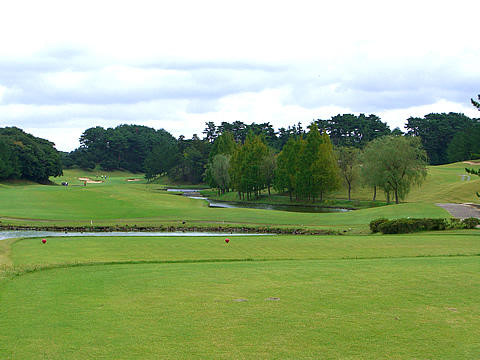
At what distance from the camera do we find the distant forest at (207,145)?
109 meters

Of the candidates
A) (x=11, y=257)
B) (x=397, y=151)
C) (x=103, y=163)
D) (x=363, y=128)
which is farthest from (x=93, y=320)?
(x=103, y=163)

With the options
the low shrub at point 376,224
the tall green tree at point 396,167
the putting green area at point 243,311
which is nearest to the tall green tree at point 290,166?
the tall green tree at point 396,167

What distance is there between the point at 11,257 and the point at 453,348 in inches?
804

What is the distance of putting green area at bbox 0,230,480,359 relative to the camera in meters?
7.27

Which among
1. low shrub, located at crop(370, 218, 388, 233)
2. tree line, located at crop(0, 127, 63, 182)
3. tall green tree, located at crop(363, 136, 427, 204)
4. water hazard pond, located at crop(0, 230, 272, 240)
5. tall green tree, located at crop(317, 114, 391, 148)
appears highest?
tall green tree, located at crop(317, 114, 391, 148)

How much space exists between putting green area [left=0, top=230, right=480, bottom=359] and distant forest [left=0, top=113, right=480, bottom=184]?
73748mm

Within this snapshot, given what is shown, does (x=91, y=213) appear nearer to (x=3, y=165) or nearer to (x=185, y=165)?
(x=3, y=165)

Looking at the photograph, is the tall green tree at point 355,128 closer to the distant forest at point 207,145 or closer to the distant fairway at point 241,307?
the distant forest at point 207,145

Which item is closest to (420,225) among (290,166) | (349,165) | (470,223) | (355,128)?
(470,223)

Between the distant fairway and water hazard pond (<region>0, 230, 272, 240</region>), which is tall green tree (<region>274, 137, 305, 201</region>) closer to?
water hazard pond (<region>0, 230, 272, 240</region>)

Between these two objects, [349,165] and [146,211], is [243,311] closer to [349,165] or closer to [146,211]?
[146,211]

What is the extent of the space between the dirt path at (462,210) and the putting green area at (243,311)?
27.9 m

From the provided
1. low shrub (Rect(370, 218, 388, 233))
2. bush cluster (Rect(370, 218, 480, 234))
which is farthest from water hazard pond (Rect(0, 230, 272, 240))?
bush cluster (Rect(370, 218, 480, 234))

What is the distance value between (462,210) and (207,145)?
373 feet
